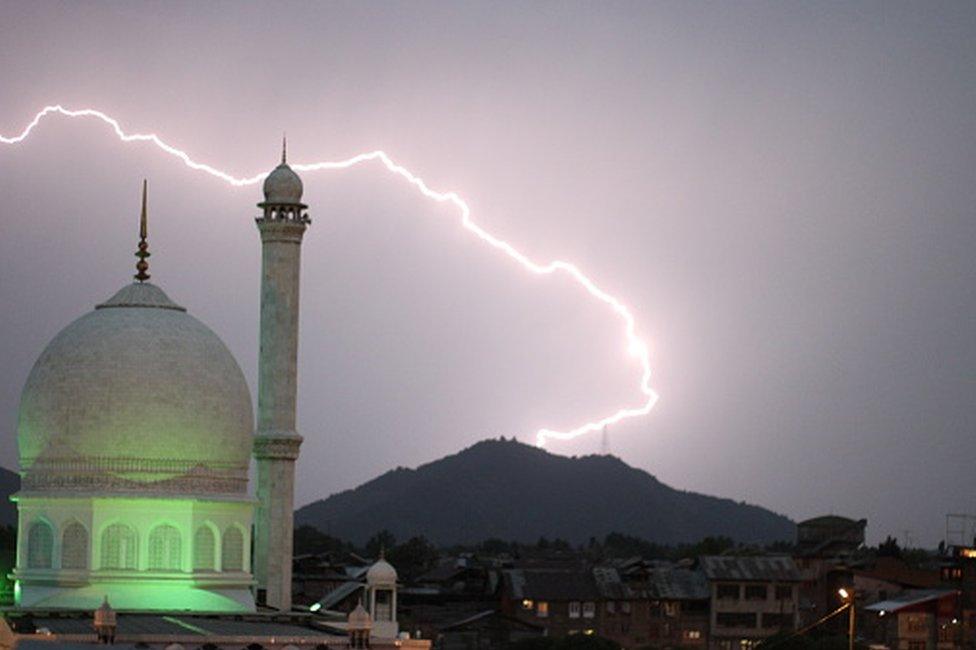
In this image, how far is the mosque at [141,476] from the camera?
60.9 m

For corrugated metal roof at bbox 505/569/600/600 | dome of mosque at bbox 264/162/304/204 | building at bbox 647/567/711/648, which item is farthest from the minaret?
building at bbox 647/567/711/648

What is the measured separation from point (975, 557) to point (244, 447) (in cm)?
5884

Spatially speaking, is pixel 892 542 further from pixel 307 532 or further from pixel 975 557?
pixel 307 532

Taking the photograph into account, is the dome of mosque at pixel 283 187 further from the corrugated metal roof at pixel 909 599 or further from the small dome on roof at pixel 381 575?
the corrugated metal roof at pixel 909 599

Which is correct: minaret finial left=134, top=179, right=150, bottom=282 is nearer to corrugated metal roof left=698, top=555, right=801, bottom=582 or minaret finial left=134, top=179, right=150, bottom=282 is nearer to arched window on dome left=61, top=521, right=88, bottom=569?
arched window on dome left=61, top=521, right=88, bottom=569

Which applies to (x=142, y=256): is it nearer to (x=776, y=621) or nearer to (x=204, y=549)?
(x=204, y=549)

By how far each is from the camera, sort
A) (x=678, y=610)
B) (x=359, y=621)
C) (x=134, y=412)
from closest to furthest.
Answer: (x=359, y=621), (x=134, y=412), (x=678, y=610)

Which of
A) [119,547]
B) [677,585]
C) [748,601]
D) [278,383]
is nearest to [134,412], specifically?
[119,547]

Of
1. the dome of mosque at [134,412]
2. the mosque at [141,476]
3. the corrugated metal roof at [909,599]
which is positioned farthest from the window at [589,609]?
the dome of mosque at [134,412]

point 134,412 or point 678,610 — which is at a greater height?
point 134,412

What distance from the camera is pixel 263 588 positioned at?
66.2 m

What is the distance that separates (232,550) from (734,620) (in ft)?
184

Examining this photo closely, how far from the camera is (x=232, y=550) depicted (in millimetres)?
63031

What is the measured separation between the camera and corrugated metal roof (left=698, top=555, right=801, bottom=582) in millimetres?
115812
